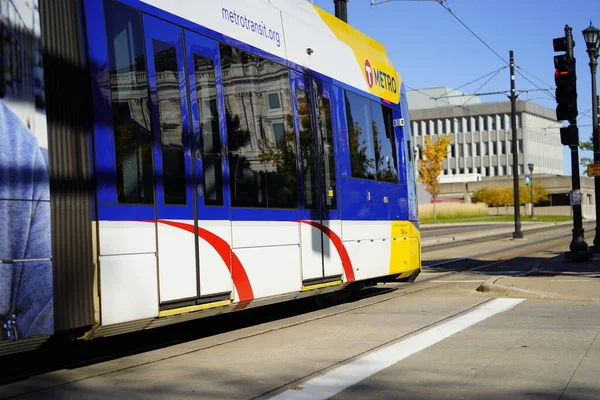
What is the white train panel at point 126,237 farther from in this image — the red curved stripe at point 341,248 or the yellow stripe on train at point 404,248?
the yellow stripe on train at point 404,248

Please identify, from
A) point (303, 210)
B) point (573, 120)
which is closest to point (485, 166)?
point (573, 120)

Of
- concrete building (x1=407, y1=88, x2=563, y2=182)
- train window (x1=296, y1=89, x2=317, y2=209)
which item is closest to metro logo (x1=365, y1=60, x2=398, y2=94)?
train window (x1=296, y1=89, x2=317, y2=209)

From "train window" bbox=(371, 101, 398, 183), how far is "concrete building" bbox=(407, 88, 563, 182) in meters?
94.6

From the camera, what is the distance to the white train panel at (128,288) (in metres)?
7.57

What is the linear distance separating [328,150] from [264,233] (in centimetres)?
240

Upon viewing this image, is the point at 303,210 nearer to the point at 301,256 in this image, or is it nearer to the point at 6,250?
→ the point at 301,256

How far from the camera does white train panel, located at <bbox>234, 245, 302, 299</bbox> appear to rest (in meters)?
10.0

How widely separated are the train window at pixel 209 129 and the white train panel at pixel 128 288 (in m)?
1.30

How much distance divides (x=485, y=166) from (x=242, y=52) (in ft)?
360

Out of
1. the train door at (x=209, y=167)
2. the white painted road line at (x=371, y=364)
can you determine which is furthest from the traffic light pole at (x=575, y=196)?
the train door at (x=209, y=167)

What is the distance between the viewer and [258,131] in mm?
10438

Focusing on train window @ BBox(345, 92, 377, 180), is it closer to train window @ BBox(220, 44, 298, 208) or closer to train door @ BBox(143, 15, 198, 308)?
train window @ BBox(220, 44, 298, 208)

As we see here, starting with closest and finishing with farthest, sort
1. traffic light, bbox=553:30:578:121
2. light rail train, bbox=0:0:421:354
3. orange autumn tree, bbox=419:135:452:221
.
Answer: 1. light rail train, bbox=0:0:421:354
2. traffic light, bbox=553:30:578:121
3. orange autumn tree, bbox=419:135:452:221

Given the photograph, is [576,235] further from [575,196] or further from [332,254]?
[332,254]
